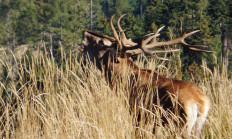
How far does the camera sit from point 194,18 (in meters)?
47.6

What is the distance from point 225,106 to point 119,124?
148cm

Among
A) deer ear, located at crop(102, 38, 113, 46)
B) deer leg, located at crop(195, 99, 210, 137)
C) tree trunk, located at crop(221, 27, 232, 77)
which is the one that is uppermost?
deer ear, located at crop(102, 38, 113, 46)

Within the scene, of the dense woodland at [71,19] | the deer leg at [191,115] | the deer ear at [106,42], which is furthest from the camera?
the dense woodland at [71,19]

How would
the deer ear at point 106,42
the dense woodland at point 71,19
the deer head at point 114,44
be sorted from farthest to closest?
the dense woodland at point 71,19, the deer ear at point 106,42, the deer head at point 114,44

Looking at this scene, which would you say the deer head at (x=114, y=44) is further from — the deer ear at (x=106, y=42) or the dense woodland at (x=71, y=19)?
the dense woodland at (x=71, y=19)

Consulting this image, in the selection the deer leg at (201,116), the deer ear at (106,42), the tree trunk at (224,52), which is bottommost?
the deer leg at (201,116)

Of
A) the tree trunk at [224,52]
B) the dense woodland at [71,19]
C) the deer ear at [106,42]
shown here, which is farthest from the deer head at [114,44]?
the dense woodland at [71,19]

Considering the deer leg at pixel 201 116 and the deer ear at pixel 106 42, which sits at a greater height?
the deer ear at pixel 106 42

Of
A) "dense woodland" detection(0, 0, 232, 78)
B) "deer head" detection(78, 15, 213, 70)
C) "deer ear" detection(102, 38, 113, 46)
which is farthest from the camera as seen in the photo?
"dense woodland" detection(0, 0, 232, 78)

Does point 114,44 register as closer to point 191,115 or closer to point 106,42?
point 106,42

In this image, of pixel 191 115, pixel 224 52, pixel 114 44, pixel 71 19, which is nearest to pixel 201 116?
pixel 191 115

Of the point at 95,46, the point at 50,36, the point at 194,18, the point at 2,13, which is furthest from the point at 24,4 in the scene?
the point at 95,46

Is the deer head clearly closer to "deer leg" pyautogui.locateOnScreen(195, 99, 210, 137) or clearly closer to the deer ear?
the deer ear

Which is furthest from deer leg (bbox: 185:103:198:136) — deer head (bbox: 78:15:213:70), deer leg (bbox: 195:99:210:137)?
deer head (bbox: 78:15:213:70)
